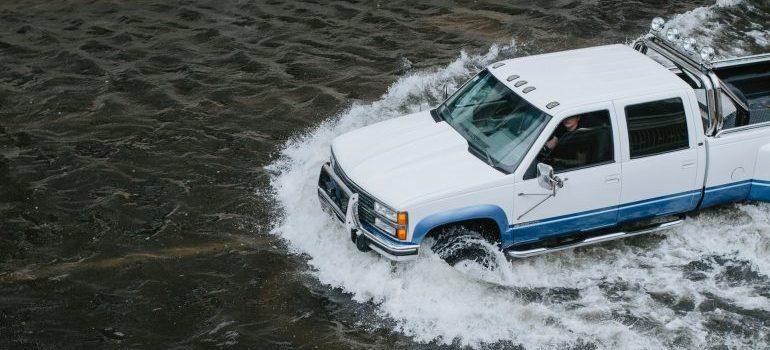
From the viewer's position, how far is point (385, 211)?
814cm

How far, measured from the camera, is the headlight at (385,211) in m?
8.07

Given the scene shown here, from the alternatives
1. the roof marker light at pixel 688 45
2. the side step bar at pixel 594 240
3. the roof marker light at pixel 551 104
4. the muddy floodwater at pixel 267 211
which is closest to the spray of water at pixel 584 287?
the muddy floodwater at pixel 267 211

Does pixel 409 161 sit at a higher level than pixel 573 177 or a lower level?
higher

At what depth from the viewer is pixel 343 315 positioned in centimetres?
840

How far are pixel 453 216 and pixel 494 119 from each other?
1.36 metres

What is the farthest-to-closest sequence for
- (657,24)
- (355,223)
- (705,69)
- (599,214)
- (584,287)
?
(657,24) < (705,69) < (584,287) < (599,214) < (355,223)

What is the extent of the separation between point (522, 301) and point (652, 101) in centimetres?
246

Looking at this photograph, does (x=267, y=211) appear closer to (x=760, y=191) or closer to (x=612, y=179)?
(x=612, y=179)

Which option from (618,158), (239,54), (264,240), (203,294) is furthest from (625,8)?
(203,294)

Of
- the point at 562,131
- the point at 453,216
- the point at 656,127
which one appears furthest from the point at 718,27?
the point at 453,216

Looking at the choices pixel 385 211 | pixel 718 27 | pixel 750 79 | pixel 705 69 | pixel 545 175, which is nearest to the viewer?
pixel 545 175

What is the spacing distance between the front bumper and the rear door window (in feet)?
8.34

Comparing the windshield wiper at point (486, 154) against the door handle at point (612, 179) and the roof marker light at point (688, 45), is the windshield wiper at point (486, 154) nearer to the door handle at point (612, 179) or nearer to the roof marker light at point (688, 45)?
the door handle at point (612, 179)

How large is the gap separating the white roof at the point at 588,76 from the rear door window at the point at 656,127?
0.17 m
